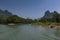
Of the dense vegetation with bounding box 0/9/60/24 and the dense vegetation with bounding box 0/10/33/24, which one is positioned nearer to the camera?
the dense vegetation with bounding box 0/9/60/24

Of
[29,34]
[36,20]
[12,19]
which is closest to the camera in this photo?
[29,34]

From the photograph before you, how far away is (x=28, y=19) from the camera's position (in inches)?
1578

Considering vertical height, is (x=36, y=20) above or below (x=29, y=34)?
above

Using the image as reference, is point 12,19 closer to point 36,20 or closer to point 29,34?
point 36,20

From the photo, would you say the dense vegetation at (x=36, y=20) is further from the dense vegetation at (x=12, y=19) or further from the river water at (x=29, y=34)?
the river water at (x=29, y=34)

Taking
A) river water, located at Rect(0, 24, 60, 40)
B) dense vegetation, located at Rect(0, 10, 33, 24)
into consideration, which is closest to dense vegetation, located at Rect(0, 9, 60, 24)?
dense vegetation, located at Rect(0, 10, 33, 24)

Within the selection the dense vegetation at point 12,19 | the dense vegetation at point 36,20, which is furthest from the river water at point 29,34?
the dense vegetation at point 12,19

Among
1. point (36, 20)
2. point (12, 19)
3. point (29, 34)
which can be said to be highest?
point (12, 19)

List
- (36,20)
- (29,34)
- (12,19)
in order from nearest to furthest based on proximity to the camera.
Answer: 1. (29,34)
2. (36,20)
3. (12,19)

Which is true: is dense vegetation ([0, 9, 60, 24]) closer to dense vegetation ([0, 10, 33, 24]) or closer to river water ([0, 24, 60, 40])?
dense vegetation ([0, 10, 33, 24])

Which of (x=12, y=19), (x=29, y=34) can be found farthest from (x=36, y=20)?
(x=29, y=34)

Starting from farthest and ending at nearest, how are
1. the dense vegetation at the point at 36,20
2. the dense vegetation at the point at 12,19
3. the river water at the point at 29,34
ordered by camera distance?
the dense vegetation at the point at 12,19 < the dense vegetation at the point at 36,20 < the river water at the point at 29,34

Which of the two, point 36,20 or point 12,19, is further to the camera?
point 12,19

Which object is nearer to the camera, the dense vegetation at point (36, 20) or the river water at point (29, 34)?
the river water at point (29, 34)
